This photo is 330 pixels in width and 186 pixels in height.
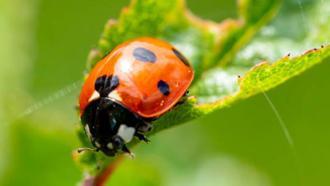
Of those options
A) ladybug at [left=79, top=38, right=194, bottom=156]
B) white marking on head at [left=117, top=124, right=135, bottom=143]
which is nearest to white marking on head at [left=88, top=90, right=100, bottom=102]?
ladybug at [left=79, top=38, right=194, bottom=156]

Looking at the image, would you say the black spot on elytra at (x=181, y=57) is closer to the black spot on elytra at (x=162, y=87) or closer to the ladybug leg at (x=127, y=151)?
the black spot on elytra at (x=162, y=87)

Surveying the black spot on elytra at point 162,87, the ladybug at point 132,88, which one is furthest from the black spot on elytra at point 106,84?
the black spot on elytra at point 162,87

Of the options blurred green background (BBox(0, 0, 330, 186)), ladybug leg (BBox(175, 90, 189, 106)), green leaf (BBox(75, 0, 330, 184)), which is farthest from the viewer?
blurred green background (BBox(0, 0, 330, 186))

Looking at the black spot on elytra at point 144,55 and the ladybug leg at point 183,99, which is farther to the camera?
the black spot on elytra at point 144,55

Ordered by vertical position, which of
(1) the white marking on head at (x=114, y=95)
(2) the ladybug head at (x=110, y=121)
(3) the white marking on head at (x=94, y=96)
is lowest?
(2) the ladybug head at (x=110, y=121)

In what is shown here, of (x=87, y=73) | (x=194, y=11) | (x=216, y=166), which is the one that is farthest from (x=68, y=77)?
(x=87, y=73)

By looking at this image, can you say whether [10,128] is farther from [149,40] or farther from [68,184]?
[149,40]

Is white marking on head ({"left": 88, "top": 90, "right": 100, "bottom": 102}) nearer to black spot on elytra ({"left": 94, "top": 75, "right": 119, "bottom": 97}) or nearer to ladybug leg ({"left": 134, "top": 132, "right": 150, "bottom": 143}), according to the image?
black spot on elytra ({"left": 94, "top": 75, "right": 119, "bottom": 97})
